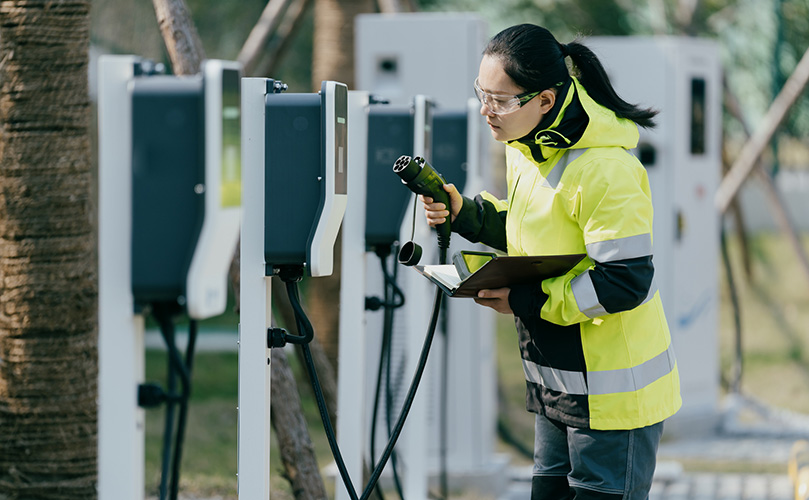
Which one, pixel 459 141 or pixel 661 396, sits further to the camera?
pixel 459 141

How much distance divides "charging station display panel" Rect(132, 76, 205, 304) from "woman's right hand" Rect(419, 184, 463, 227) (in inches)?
31.2

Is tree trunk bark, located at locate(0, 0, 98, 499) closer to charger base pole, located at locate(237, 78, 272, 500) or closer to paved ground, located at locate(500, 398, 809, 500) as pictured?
charger base pole, located at locate(237, 78, 272, 500)

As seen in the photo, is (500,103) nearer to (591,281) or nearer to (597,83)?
(597,83)

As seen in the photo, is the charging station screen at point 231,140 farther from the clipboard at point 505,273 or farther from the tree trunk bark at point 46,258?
the tree trunk bark at point 46,258

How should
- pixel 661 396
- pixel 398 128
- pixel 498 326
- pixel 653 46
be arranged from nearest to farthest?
1. pixel 661 396
2. pixel 398 128
3. pixel 653 46
4. pixel 498 326

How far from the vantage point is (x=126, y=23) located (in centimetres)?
660

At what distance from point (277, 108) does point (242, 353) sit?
0.61 meters

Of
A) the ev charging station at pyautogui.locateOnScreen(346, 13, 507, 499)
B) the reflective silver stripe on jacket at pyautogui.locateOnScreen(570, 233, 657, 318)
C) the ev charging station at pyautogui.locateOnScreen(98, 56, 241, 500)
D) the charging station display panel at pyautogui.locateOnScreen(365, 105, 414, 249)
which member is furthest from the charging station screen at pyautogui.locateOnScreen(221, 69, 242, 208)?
the ev charging station at pyautogui.locateOnScreen(346, 13, 507, 499)

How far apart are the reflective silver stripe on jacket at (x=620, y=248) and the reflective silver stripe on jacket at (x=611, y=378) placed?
0.99 feet

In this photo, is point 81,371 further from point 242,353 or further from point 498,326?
point 498,326

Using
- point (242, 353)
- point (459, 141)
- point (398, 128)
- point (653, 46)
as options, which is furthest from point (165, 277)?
point (653, 46)

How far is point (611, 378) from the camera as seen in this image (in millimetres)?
2697

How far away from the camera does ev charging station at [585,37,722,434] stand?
7.15m

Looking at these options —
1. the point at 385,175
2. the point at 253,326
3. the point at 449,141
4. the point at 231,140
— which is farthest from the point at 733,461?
the point at 231,140
